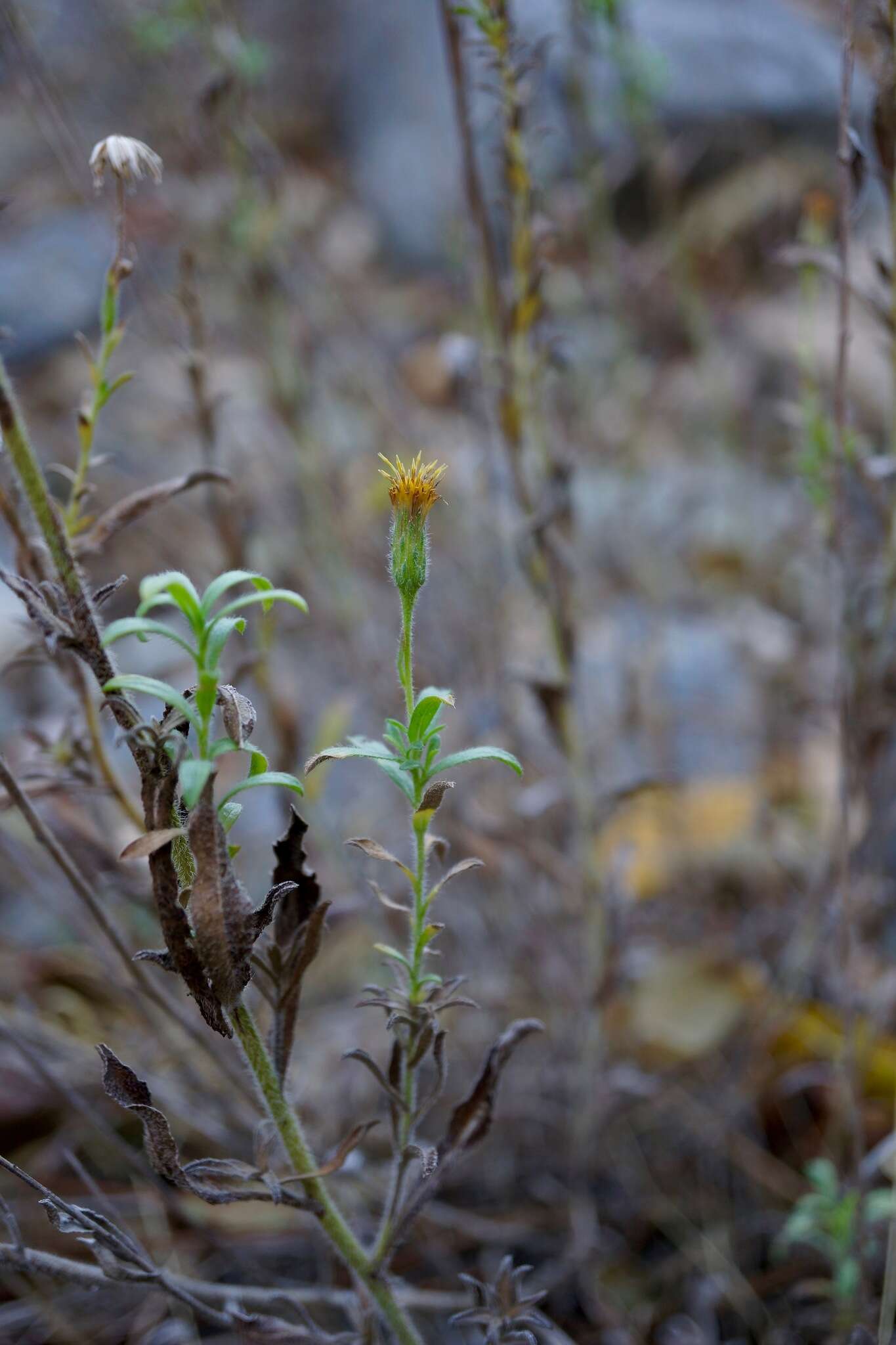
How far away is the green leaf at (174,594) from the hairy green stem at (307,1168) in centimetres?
21

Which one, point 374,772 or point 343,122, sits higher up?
point 343,122

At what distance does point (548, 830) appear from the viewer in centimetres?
157

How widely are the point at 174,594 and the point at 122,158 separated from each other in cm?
29

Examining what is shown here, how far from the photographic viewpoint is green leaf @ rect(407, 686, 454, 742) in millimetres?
503

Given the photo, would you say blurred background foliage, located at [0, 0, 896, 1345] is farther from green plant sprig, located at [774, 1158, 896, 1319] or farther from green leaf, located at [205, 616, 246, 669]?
green leaf, located at [205, 616, 246, 669]

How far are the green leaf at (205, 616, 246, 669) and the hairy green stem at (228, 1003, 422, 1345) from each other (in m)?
0.19

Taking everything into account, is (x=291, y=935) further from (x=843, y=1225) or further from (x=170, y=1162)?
(x=843, y=1225)

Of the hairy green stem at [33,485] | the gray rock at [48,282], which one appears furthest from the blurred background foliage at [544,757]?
the gray rock at [48,282]

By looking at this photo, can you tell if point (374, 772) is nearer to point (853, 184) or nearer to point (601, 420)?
point (601, 420)

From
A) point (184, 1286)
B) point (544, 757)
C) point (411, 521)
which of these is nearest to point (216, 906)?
point (411, 521)

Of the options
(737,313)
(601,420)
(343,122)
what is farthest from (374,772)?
(343,122)

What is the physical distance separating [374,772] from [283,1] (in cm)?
401

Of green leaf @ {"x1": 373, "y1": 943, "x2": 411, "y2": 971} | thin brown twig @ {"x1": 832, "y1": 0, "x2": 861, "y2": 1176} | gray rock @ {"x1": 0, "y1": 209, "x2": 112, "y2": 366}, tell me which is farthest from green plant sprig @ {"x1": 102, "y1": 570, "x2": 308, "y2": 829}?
gray rock @ {"x1": 0, "y1": 209, "x2": 112, "y2": 366}

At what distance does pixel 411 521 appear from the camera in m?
0.49
